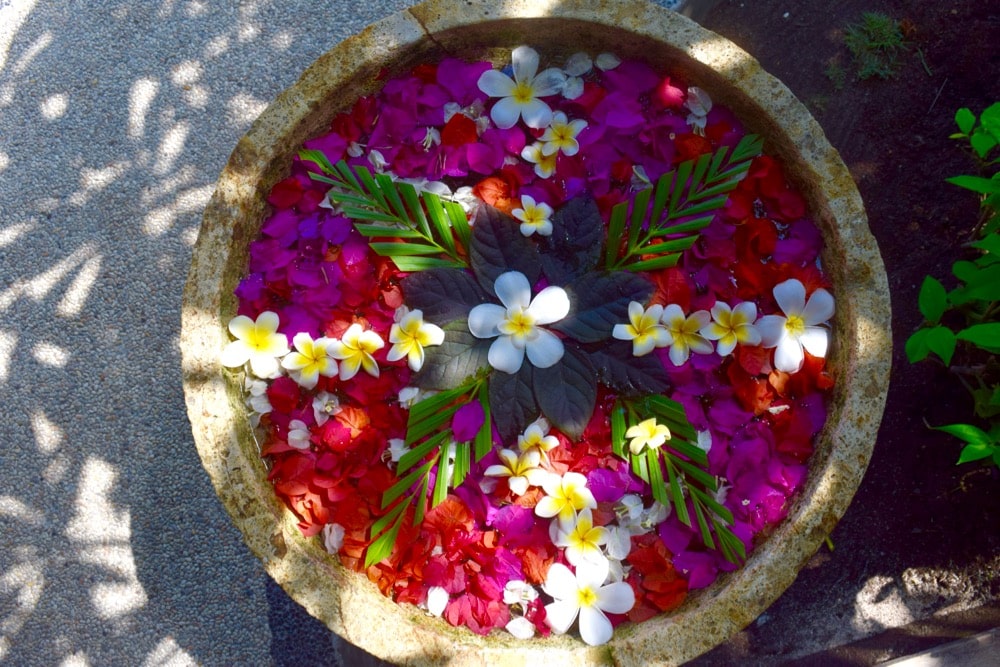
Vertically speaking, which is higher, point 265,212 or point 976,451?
point 265,212

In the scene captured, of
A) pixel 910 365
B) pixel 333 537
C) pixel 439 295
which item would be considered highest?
pixel 439 295

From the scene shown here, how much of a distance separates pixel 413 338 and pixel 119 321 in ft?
3.88

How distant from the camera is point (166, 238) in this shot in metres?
2.20

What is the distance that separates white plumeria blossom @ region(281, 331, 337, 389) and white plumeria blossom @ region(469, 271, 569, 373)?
32 cm

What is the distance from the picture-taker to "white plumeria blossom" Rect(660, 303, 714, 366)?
1.53 metres

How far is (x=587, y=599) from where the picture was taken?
1502mm

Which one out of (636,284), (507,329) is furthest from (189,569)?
(636,284)

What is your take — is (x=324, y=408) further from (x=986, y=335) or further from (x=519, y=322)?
(x=986, y=335)

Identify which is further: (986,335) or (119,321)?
(119,321)

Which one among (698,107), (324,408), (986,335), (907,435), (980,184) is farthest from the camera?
(907,435)

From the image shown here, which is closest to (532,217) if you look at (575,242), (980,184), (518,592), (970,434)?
(575,242)

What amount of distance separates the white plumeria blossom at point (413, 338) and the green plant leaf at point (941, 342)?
1.03 meters

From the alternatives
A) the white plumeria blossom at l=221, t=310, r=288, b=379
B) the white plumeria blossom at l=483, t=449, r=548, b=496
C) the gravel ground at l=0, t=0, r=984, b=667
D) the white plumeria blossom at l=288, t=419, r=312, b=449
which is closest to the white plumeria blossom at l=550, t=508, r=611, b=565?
the white plumeria blossom at l=483, t=449, r=548, b=496

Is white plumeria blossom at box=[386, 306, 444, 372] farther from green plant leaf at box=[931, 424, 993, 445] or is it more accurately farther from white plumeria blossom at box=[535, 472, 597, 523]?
green plant leaf at box=[931, 424, 993, 445]
